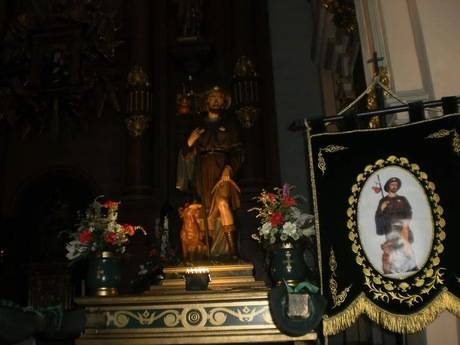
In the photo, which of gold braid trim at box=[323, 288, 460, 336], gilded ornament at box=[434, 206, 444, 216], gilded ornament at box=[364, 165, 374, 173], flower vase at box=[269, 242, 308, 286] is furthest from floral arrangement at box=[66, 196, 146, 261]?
gilded ornament at box=[434, 206, 444, 216]

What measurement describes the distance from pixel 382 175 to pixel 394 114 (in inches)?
24.8

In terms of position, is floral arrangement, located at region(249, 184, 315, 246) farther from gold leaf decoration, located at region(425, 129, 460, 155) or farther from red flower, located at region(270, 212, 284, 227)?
gold leaf decoration, located at region(425, 129, 460, 155)

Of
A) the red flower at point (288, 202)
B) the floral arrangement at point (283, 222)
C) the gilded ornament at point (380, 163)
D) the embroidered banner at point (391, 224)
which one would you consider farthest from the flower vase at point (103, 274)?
the gilded ornament at point (380, 163)

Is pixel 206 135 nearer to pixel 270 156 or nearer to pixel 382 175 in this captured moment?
pixel 270 156

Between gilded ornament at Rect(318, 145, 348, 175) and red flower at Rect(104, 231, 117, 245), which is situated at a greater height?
gilded ornament at Rect(318, 145, 348, 175)

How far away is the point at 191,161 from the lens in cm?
655

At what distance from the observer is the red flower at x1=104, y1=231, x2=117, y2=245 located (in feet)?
15.5

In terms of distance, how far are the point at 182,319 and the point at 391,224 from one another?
1981 mm

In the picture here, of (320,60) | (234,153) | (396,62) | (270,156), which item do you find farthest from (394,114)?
(320,60)

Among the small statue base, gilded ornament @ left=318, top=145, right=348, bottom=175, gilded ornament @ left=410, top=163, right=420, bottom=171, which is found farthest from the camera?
the small statue base

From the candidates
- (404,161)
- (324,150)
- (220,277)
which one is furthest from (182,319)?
(404,161)

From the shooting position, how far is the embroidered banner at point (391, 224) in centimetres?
319

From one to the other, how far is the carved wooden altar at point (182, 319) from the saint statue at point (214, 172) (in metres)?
2.07

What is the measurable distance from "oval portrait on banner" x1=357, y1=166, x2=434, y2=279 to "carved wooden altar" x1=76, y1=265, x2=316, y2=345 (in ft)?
3.47
